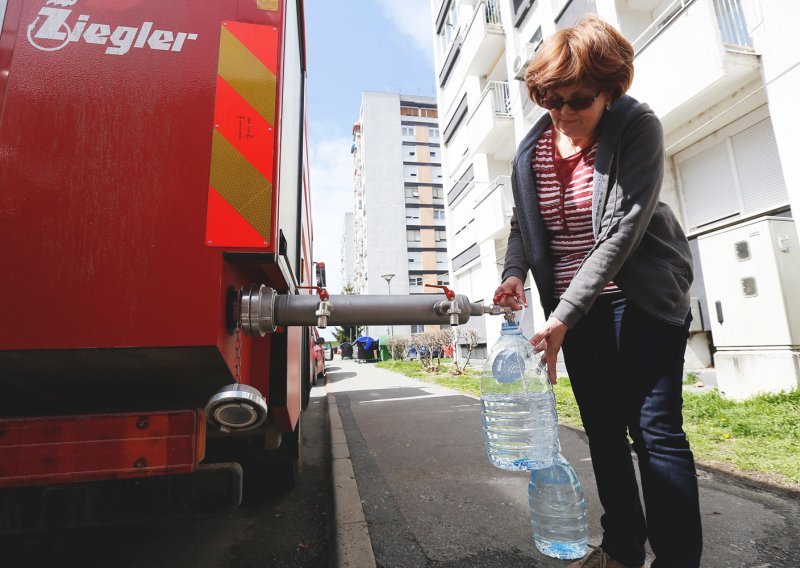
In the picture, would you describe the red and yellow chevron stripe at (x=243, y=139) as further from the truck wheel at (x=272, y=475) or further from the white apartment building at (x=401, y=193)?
the white apartment building at (x=401, y=193)

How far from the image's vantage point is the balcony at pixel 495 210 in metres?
12.3

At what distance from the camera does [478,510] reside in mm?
2498

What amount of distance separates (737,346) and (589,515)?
4.11 metres

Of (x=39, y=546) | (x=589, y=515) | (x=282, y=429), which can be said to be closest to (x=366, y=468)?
(x=282, y=429)

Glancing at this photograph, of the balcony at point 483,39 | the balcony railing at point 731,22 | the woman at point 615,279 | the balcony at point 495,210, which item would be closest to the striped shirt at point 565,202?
the woman at point 615,279

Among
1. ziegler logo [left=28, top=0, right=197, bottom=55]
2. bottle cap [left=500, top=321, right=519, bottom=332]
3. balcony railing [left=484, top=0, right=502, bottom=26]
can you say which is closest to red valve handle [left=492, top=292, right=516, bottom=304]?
bottle cap [left=500, top=321, right=519, bottom=332]

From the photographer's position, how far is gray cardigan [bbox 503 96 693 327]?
1395 mm

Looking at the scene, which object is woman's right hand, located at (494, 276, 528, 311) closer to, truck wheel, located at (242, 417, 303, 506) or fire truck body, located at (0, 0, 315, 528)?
fire truck body, located at (0, 0, 315, 528)

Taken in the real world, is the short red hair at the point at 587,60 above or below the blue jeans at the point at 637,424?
above

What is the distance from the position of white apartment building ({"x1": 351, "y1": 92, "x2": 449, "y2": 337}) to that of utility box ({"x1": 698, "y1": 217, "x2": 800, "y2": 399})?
41.6 m

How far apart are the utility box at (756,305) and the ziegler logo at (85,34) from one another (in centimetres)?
601

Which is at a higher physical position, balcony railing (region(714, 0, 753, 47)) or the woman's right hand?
balcony railing (region(714, 0, 753, 47))

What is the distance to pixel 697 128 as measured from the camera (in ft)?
22.2

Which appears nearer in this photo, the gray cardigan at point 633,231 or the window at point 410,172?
the gray cardigan at point 633,231
